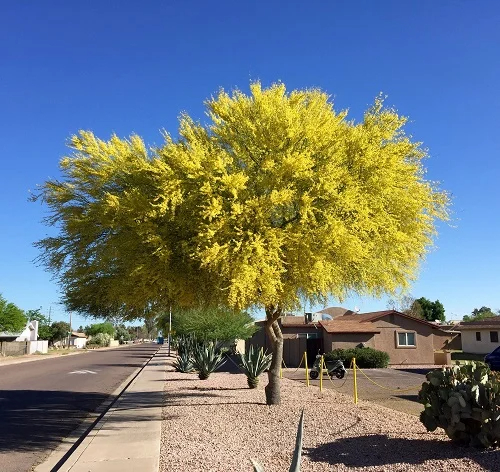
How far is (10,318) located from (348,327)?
58.9m

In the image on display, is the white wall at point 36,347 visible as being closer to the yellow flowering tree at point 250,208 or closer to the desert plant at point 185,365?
the desert plant at point 185,365

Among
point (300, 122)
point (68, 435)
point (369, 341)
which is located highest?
point (300, 122)

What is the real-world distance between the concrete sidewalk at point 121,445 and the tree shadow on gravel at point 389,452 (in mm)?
2870

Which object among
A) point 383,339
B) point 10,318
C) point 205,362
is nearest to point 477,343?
point 383,339

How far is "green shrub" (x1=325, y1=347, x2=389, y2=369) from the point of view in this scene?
34812mm

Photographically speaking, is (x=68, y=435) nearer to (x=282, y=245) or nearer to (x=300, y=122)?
(x=282, y=245)

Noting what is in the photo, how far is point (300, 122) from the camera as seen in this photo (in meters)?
12.6

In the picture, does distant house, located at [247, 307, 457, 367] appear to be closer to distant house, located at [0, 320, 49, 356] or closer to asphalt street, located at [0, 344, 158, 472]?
asphalt street, located at [0, 344, 158, 472]

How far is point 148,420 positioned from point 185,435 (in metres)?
2.86

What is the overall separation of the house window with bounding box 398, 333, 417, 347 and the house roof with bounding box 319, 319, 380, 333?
73.1 inches

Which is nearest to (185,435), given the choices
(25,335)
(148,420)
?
(148,420)

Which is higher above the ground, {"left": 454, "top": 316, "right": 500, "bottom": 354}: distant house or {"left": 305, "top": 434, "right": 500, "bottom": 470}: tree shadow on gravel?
{"left": 454, "top": 316, "right": 500, "bottom": 354}: distant house

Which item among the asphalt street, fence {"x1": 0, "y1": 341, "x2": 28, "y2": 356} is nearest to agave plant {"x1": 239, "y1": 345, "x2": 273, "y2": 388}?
the asphalt street

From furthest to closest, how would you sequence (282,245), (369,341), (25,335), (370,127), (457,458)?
(25,335), (369,341), (370,127), (282,245), (457,458)
